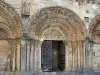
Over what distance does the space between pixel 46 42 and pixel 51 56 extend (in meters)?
0.62

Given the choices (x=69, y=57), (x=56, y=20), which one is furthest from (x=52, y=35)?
(x=69, y=57)

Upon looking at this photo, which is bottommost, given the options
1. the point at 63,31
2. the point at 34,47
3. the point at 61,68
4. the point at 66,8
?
the point at 61,68

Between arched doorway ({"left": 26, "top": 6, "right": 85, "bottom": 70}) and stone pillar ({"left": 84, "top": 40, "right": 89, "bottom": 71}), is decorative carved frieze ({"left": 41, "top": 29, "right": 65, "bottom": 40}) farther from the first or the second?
stone pillar ({"left": 84, "top": 40, "right": 89, "bottom": 71})

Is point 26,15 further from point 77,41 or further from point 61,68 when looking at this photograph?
point 61,68

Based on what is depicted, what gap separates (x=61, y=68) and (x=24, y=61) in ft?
7.45

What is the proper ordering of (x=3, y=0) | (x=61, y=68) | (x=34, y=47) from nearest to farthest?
(x=3, y=0) → (x=34, y=47) → (x=61, y=68)

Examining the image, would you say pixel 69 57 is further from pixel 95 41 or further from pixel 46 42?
pixel 95 41

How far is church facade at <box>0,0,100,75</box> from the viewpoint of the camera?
8023 millimetres

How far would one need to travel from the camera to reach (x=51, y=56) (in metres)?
9.48

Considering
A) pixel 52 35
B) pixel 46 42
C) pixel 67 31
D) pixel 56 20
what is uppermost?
pixel 56 20

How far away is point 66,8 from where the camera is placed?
888 centimetres

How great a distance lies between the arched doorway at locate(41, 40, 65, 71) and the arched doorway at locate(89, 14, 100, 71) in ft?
3.99

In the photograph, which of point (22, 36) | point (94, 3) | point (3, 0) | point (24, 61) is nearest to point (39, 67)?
point (24, 61)

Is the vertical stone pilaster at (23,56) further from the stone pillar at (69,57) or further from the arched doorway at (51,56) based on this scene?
the stone pillar at (69,57)
